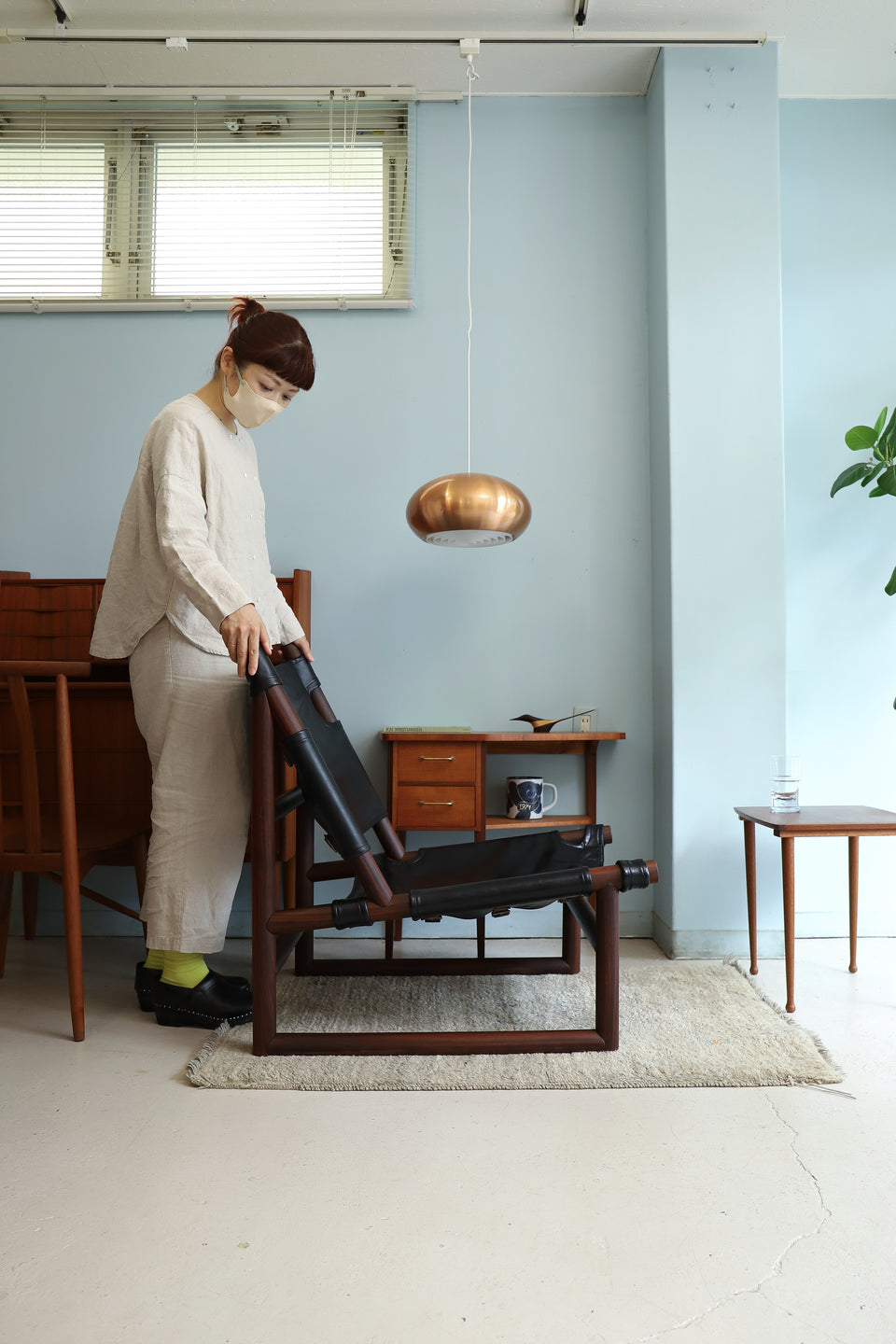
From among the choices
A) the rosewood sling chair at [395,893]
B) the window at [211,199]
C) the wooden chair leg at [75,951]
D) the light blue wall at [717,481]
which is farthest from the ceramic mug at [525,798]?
the window at [211,199]

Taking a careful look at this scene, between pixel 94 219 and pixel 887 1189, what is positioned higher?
pixel 94 219

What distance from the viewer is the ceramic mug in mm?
2973

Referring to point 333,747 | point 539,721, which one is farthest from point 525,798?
point 333,747

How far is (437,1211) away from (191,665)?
52.6 inches

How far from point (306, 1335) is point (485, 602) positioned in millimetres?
2379

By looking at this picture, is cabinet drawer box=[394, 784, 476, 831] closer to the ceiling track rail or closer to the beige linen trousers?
the beige linen trousers

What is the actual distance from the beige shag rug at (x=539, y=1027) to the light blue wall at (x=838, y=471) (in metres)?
0.93

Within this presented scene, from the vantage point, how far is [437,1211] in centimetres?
143

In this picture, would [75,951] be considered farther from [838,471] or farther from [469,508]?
[838,471]

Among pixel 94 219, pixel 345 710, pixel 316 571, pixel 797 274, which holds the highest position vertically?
pixel 94 219

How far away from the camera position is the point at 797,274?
3285 millimetres

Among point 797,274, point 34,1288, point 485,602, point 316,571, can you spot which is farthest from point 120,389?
point 34,1288

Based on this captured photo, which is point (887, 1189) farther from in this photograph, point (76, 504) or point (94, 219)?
point (94, 219)

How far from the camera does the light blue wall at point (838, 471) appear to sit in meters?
3.22
